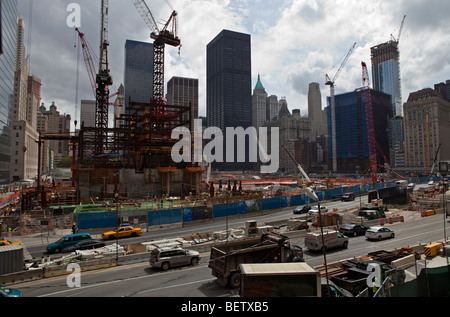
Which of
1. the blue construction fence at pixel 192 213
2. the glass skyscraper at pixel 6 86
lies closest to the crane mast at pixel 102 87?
the glass skyscraper at pixel 6 86

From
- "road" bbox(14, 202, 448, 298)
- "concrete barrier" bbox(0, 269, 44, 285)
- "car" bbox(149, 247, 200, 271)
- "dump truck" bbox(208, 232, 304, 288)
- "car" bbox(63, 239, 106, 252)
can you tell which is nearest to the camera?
"road" bbox(14, 202, 448, 298)

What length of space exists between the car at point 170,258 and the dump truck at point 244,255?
10.4 feet

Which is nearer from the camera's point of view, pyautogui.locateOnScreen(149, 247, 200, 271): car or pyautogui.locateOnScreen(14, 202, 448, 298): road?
pyautogui.locateOnScreen(14, 202, 448, 298): road

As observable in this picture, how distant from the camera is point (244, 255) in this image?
14.1m

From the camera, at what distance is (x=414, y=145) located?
186750mm

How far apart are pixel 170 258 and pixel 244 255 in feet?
17.6

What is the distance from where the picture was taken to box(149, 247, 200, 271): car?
1695 cm

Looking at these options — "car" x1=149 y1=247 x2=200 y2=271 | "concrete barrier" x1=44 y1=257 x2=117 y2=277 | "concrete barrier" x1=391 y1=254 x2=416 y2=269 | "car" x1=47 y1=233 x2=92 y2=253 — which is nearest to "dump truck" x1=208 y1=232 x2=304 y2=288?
"car" x1=149 y1=247 x2=200 y2=271

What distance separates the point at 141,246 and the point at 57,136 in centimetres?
5700

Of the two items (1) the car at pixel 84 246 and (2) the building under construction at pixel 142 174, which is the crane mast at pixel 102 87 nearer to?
(2) the building under construction at pixel 142 174

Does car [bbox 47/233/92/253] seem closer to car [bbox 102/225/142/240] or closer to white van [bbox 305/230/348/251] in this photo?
car [bbox 102/225/142/240]

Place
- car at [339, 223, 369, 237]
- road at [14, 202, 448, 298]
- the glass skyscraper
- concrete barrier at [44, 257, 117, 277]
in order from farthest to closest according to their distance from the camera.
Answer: the glass skyscraper < car at [339, 223, 369, 237] < concrete barrier at [44, 257, 117, 277] < road at [14, 202, 448, 298]

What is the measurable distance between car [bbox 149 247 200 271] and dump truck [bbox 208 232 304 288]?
3.18 metres

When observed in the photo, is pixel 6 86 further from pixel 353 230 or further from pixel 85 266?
pixel 353 230
